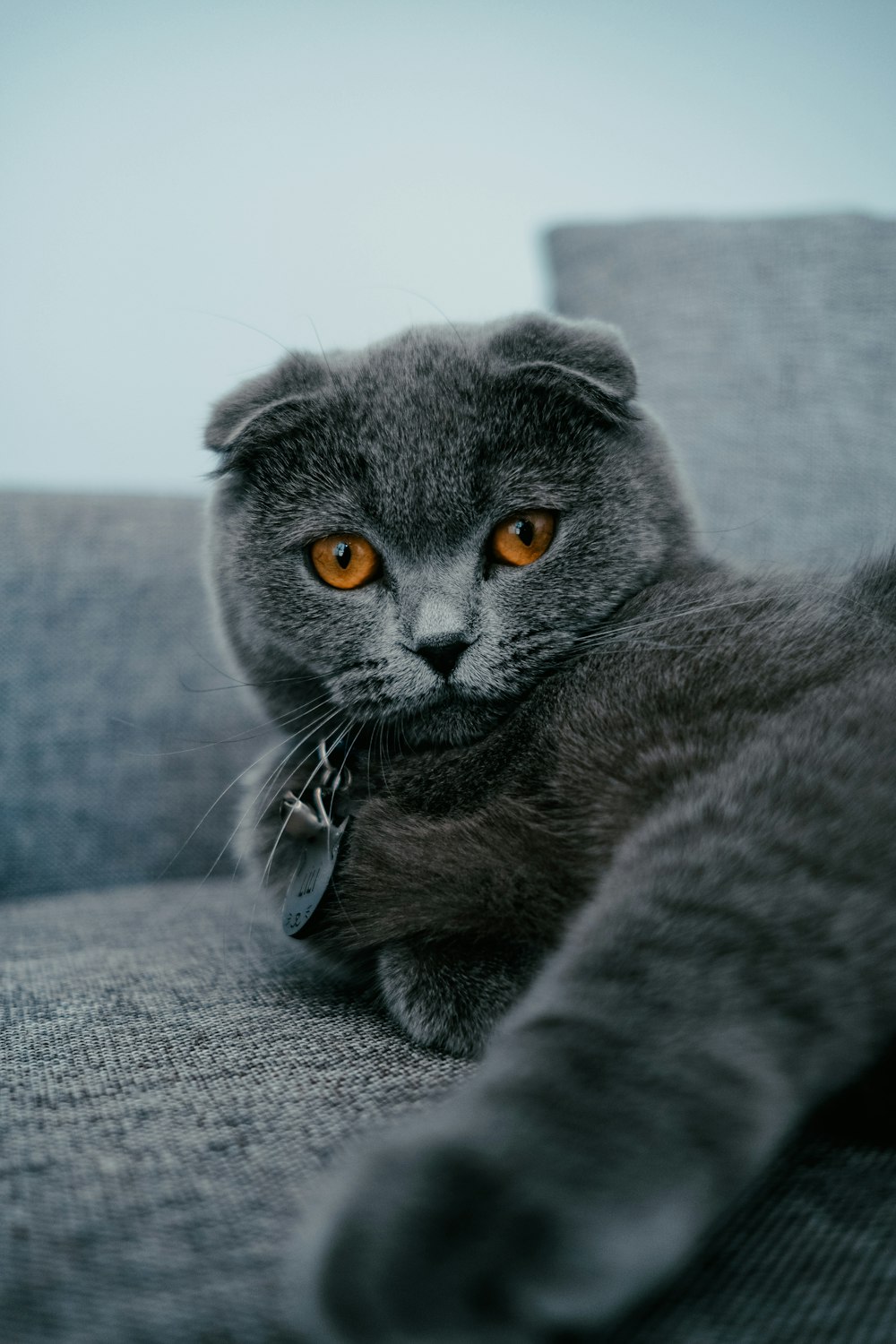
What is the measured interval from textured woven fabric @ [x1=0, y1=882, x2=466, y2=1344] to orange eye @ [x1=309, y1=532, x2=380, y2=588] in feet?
1.13

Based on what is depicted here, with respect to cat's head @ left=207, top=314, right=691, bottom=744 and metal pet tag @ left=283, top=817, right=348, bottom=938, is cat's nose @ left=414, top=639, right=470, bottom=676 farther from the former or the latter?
metal pet tag @ left=283, top=817, right=348, bottom=938

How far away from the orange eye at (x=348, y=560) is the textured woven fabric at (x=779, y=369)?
77 cm

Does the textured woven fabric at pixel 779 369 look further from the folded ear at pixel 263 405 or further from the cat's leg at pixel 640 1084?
the cat's leg at pixel 640 1084

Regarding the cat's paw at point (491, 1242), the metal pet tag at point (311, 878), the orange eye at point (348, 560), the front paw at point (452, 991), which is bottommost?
the front paw at point (452, 991)

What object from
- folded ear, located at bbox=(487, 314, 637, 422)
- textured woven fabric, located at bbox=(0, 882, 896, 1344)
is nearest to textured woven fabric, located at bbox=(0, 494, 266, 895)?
textured woven fabric, located at bbox=(0, 882, 896, 1344)

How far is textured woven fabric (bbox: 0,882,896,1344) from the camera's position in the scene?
0.35m

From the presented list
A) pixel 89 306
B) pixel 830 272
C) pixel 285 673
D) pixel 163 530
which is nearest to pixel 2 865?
pixel 163 530

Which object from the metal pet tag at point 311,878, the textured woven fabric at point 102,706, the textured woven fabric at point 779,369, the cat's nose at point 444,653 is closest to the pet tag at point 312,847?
the metal pet tag at point 311,878

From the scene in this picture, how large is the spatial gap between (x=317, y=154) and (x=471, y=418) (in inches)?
46.2

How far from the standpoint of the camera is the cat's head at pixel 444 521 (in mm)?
737

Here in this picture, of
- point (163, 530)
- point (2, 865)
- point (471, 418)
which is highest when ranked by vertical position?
point (471, 418)

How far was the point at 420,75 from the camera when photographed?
1.68 metres

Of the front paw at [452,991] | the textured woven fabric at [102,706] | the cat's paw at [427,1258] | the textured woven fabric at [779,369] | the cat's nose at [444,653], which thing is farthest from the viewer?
the textured woven fabric at [779,369]

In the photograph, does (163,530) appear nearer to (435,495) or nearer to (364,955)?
(435,495)
